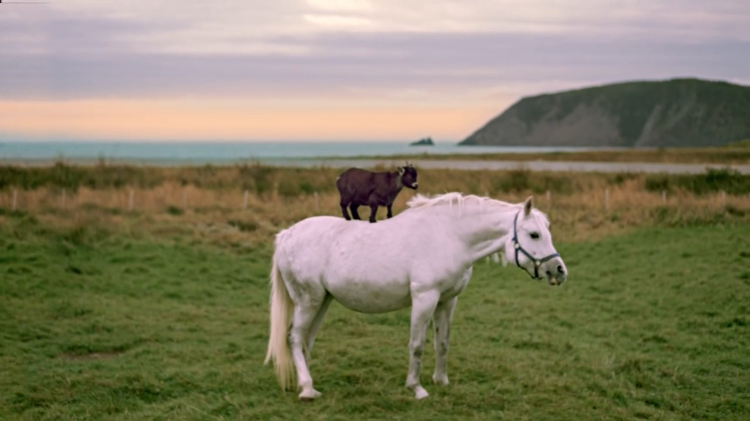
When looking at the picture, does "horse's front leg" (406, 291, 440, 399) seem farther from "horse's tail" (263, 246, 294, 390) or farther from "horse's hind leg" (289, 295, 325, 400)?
"horse's tail" (263, 246, 294, 390)

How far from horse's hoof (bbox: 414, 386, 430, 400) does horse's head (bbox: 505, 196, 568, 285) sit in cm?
157

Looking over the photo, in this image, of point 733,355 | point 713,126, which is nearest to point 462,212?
point 733,355

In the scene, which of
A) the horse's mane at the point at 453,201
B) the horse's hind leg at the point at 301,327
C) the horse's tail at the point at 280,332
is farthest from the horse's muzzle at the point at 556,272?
the horse's tail at the point at 280,332

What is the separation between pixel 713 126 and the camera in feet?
348

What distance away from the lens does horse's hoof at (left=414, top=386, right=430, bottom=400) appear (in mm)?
7477

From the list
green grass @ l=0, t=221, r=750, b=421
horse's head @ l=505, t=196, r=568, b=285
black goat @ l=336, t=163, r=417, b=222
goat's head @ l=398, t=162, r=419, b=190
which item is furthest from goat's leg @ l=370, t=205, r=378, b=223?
green grass @ l=0, t=221, r=750, b=421

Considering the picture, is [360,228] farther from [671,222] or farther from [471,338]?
[671,222]

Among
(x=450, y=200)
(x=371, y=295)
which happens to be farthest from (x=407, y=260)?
(x=450, y=200)

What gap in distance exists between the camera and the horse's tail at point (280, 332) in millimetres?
7758

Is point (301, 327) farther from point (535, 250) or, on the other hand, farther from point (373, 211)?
point (535, 250)

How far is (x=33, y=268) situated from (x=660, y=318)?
11.2 meters

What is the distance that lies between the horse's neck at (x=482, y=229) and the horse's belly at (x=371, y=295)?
71 cm

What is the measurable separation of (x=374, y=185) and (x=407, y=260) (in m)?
0.81

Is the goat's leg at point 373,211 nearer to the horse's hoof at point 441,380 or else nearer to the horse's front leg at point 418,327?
the horse's front leg at point 418,327
